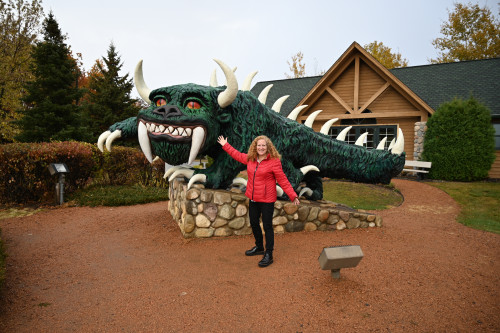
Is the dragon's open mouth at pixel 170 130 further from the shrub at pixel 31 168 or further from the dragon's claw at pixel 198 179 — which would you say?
the shrub at pixel 31 168

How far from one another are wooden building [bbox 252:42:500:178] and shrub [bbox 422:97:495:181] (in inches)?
32.2

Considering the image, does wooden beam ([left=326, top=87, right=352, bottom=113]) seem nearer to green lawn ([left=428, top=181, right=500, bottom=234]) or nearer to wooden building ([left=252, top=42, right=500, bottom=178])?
wooden building ([left=252, top=42, right=500, bottom=178])

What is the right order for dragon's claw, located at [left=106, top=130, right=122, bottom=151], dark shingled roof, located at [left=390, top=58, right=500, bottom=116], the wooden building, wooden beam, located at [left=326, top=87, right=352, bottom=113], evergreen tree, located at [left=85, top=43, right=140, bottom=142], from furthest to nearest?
evergreen tree, located at [left=85, top=43, right=140, bottom=142], wooden beam, located at [left=326, top=87, right=352, bottom=113], dark shingled roof, located at [left=390, top=58, right=500, bottom=116], the wooden building, dragon's claw, located at [left=106, top=130, right=122, bottom=151]

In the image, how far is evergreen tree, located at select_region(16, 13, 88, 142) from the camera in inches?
443

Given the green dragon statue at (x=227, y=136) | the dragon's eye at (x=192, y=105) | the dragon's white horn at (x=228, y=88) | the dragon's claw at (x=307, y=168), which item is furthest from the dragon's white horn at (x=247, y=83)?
the dragon's claw at (x=307, y=168)

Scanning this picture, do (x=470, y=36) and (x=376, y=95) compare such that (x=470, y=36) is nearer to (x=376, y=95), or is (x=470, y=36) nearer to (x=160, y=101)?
(x=376, y=95)

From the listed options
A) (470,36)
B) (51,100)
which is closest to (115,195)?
(51,100)

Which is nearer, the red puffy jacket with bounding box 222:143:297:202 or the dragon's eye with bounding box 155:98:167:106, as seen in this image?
the red puffy jacket with bounding box 222:143:297:202

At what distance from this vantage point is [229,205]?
3.70m

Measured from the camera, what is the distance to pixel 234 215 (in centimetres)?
376

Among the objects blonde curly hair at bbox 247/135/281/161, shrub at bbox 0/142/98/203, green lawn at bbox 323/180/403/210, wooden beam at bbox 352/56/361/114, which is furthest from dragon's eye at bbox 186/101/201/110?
wooden beam at bbox 352/56/361/114

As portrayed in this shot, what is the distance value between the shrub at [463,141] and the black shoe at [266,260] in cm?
943

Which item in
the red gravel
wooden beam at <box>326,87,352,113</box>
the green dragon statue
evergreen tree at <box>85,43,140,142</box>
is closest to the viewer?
the red gravel

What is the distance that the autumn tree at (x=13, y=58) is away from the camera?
13297 mm
